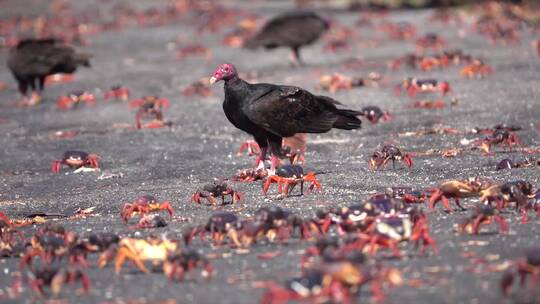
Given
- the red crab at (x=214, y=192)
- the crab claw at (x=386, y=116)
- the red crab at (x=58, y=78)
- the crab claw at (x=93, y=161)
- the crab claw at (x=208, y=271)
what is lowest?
the crab claw at (x=208, y=271)

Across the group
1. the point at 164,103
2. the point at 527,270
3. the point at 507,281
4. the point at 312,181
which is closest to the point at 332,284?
the point at 507,281

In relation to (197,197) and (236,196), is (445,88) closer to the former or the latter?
(236,196)

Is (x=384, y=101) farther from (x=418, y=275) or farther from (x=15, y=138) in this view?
(x=418, y=275)

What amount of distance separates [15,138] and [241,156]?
3.88 meters

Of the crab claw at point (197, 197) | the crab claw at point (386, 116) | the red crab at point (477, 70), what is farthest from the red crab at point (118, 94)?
the crab claw at point (197, 197)

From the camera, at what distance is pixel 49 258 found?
26.1 feet

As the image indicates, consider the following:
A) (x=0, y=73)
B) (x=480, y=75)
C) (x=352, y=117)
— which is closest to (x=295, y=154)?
(x=352, y=117)

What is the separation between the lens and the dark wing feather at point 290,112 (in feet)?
36.8

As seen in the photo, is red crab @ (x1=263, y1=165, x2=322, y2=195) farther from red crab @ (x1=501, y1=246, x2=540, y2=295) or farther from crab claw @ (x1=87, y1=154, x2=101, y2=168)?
red crab @ (x1=501, y1=246, x2=540, y2=295)

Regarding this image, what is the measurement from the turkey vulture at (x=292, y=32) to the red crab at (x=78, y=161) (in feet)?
27.7

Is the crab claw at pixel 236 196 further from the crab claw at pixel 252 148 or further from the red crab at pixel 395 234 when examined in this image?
the crab claw at pixel 252 148

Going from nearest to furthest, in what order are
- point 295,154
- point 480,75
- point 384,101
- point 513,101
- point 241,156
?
point 295,154 → point 241,156 → point 513,101 → point 384,101 → point 480,75

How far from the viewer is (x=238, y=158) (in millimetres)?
12969

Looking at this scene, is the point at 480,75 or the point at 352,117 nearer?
the point at 352,117
